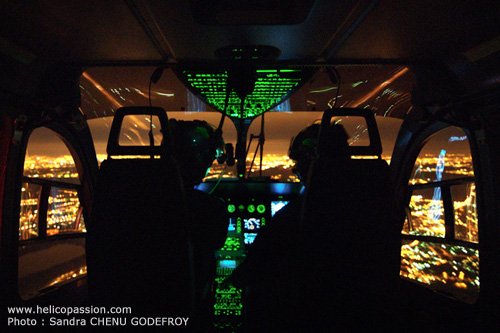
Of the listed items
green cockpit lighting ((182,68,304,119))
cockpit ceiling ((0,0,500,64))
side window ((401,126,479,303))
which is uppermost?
cockpit ceiling ((0,0,500,64))

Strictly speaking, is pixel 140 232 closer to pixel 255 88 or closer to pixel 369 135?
pixel 369 135

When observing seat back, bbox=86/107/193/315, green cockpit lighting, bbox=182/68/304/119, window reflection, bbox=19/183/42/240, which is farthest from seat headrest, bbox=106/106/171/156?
window reflection, bbox=19/183/42/240

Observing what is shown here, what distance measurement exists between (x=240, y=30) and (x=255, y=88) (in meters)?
0.83

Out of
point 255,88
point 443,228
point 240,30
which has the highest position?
point 240,30

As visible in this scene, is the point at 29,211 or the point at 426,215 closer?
the point at 29,211

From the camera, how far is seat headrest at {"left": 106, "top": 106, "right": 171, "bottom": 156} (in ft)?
4.10

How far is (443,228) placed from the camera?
234 cm

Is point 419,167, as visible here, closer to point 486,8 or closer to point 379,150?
point 486,8

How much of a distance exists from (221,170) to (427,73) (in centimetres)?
203

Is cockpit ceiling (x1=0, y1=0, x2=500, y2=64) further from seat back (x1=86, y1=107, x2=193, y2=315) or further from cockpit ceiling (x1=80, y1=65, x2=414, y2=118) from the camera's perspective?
seat back (x1=86, y1=107, x2=193, y2=315)

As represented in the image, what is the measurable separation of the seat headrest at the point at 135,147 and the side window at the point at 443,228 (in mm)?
1979

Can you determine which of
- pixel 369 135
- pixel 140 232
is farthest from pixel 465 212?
pixel 140 232

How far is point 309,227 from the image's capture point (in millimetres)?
1260

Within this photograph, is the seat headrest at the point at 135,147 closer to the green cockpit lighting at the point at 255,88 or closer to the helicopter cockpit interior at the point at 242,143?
the helicopter cockpit interior at the point at 242,143
